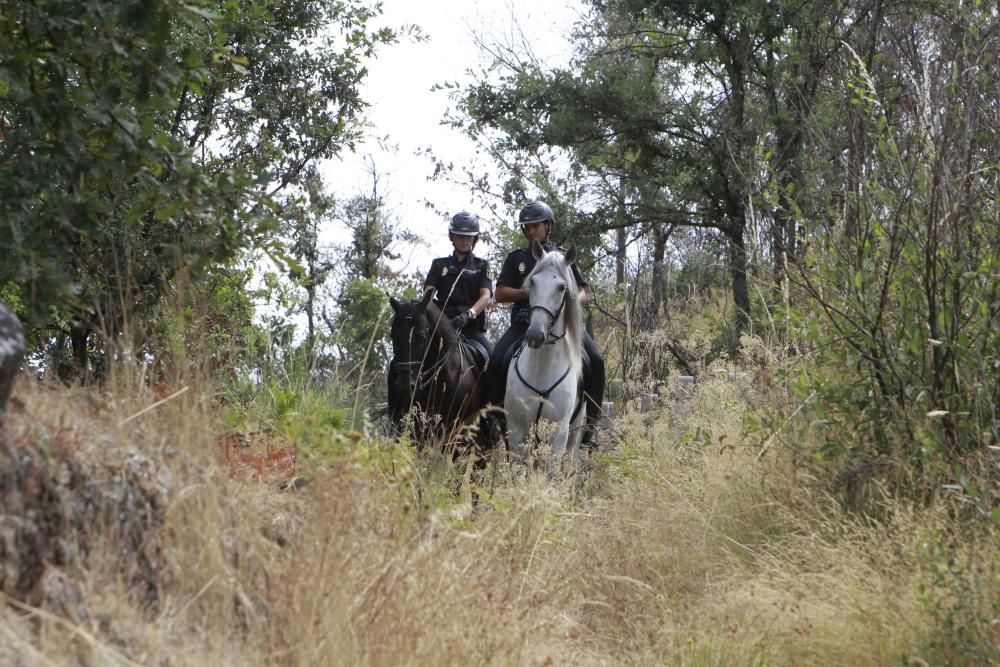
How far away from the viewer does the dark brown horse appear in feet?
32.7

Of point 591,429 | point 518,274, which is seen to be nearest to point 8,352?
point 518,274

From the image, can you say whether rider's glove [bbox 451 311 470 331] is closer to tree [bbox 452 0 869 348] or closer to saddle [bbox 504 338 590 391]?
saddle [bbox 504 338 590 391]

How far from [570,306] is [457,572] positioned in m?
5.21

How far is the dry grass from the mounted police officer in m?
3.08

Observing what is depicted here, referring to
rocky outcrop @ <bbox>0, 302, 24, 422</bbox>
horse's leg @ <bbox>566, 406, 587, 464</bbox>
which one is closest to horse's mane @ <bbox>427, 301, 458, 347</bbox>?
horse's leg @ <bbox>566, 406, 587, 464</bbox>

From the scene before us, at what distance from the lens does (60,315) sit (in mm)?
8711

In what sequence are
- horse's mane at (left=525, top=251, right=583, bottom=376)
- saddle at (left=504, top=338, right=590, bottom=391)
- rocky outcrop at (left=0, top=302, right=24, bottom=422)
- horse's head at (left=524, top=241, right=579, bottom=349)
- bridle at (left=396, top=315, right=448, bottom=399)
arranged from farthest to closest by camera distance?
saddle at (left=504, top=338, right=590, bottom=391) → bridle at (left=396, top=315, right=448, bottom=399) → horse's mane at (left=525, top=251, right=583, bottom=376) → horse's head at (left=524, top=241, right=579, bottom=349) → rocky outcrop at (left=0, top=302, right=24, bottom=422)

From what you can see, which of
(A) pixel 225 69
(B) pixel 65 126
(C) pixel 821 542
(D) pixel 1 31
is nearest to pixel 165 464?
(B) pixel 65 126

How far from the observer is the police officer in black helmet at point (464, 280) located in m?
11.4

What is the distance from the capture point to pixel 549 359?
10.1m

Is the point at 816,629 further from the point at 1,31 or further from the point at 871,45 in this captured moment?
the point at 1,31

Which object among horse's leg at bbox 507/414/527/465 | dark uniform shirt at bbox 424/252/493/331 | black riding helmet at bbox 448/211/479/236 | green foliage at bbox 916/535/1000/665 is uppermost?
black riding helmet at bbox 448/211/479/236

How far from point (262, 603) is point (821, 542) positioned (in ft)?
10.7

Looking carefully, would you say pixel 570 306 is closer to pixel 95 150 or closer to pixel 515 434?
pixel 515 434
